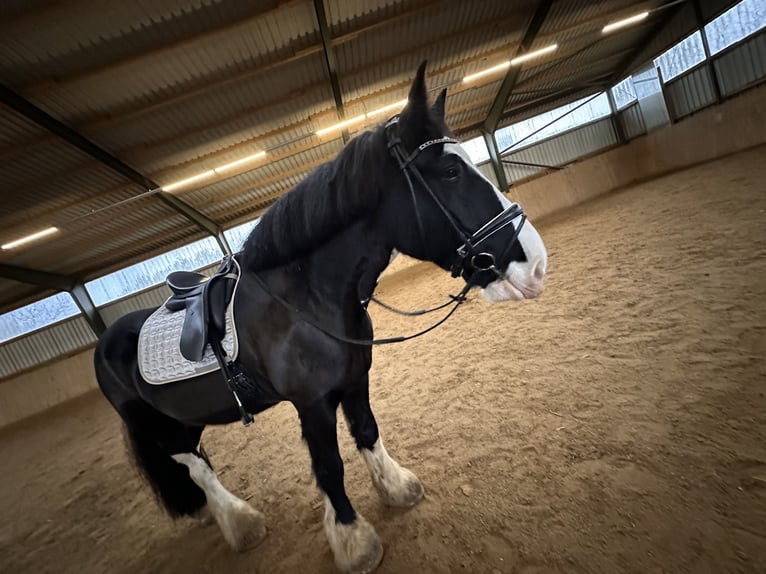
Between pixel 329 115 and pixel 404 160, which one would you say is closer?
pixel 404 160

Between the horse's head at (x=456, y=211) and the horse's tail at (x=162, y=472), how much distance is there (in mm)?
2275

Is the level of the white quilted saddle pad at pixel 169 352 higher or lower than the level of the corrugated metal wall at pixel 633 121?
lower

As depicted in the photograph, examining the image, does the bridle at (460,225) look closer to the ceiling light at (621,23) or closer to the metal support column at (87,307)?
the ceiling light at (621,23)

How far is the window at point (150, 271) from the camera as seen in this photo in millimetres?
13992

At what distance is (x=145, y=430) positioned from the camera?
2.45 metres

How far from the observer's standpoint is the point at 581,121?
16953mm

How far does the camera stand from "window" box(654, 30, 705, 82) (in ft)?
40.4

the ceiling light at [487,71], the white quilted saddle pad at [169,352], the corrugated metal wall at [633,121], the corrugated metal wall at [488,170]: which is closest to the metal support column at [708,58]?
the corrugated metal wall at [633,121]

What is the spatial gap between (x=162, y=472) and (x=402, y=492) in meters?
1.73

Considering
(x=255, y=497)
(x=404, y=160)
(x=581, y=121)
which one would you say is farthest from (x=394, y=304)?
(x=581, y=121)

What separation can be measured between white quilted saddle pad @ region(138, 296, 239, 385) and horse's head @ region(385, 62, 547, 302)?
3.55 ft

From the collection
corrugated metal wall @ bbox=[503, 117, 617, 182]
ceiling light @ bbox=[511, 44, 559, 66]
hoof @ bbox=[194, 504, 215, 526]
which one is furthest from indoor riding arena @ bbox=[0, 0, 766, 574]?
corrugated metal wall @ bbox=[503, 117, 617, 182]

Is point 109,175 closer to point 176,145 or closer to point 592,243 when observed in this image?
point 176,145

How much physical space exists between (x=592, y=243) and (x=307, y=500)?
6.81 m
